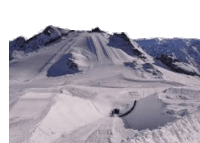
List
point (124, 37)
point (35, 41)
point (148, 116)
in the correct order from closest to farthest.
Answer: point (148, 116)
point (124, 37)
point (35, 41)

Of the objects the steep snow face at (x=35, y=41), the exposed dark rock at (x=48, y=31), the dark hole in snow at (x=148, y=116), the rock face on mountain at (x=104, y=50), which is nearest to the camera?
the dark hole in snow at (x=148, y=116)

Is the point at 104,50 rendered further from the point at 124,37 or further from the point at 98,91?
the point at 98,91

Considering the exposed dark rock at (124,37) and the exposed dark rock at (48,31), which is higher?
the exposed dark rock at (48,31)

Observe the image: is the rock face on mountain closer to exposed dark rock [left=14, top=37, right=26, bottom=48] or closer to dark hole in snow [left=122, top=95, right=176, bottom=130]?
exposed dark rock [left=14, top=37, right=26, bottom=48]

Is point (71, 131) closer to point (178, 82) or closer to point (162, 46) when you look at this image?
point (178, 82)

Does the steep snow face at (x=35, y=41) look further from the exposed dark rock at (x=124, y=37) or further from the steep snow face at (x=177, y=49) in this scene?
the steep snow face at (x=177, y=49)

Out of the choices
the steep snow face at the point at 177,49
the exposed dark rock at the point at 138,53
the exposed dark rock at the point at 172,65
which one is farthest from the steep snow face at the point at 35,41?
the steep snow face at the point at 177,49

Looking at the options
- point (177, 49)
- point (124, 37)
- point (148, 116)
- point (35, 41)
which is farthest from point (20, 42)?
point (177, 49)
